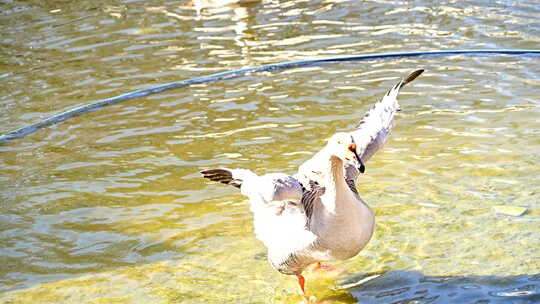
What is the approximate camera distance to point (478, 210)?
5.73m

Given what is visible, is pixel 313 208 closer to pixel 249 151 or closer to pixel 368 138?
pixel 368 138

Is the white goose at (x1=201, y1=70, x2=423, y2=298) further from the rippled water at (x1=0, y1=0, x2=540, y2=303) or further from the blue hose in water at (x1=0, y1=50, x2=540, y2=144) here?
the blue hose in water at (x1=0, y1=50, x2=540, y2=144)

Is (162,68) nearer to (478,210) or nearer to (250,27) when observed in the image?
(250,27)

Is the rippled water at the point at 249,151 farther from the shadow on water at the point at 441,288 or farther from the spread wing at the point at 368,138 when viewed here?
the spread wing at the point at 368,138

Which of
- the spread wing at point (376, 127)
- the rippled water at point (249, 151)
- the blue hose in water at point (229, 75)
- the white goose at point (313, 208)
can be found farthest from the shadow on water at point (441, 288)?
the blue hose in water at point (229, 75)

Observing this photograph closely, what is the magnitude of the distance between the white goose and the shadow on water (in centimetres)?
39

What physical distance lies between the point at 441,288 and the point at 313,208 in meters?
0.91

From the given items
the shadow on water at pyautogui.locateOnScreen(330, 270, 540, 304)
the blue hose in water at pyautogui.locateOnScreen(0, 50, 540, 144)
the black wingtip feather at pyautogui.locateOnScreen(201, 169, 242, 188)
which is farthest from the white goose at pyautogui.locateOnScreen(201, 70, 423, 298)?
the blue hose in water at pyautogui.locateOnScreen(0, 50, 540, 144)

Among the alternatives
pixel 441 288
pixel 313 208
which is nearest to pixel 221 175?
pixel 313 208

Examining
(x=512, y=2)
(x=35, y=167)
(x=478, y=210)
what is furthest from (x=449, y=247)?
(x=512, y=2)

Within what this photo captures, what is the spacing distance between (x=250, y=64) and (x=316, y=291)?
16.0 feet

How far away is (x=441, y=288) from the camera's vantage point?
4.83 metres

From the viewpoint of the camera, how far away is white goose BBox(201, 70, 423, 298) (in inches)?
170

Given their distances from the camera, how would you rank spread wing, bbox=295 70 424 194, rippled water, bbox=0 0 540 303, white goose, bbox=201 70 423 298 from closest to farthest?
1. white goose, bbox=201 70 423 298
2. spread wing, bbox=295 70 424 194
3. rippled water, bbox=0 0 540 303
